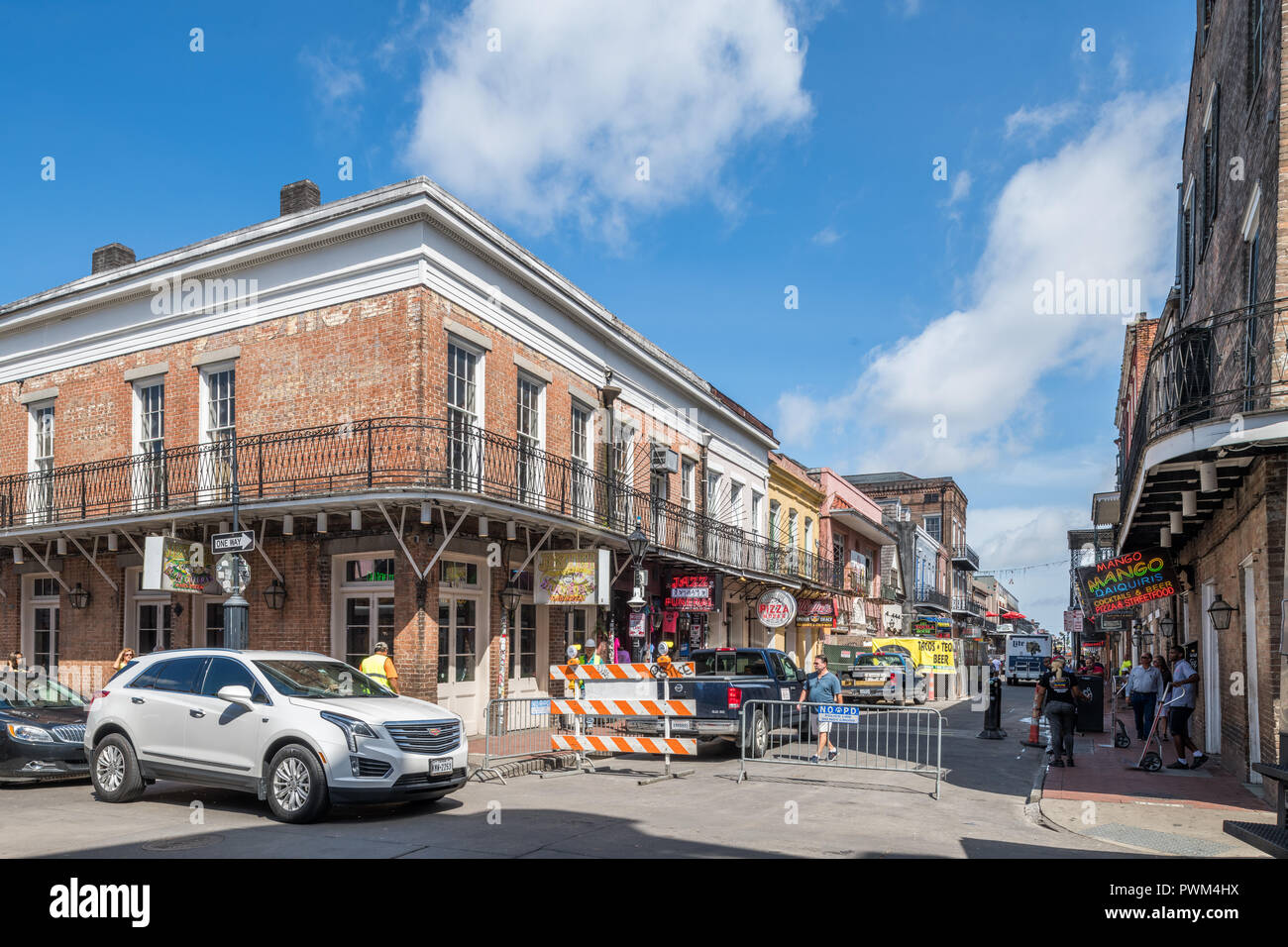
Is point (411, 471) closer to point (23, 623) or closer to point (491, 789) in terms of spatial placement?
point (491, 789)

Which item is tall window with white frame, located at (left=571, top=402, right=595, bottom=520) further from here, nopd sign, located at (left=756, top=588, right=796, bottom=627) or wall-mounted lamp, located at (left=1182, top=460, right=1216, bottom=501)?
wall-mounted lamp, located at (left=1182, top=460, right=1216, bottom=501)

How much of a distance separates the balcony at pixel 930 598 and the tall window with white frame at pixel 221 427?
140 ft

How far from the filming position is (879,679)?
28359 mm

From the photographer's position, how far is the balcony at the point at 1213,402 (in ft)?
33.4

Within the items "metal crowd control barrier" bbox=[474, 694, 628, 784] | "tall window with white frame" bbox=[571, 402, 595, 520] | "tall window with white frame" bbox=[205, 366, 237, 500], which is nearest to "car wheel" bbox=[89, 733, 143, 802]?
"metal crowd control barrier" bbox=[474, 694, 628, 784]

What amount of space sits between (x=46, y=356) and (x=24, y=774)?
37.8 feet

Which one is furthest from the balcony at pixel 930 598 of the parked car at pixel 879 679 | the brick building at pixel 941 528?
the parked car at pixel 879 679

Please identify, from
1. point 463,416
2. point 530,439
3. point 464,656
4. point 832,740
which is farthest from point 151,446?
point 832,740

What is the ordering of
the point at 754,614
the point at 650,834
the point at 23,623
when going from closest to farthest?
the point at 650,834 → the point at 23,623 → the point at 754,614

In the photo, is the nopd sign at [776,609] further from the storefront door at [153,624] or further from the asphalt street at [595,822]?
the storefront door at [153,624]

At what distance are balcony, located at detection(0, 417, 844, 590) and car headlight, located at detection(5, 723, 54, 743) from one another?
14.7 ft

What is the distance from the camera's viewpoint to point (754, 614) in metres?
30.0

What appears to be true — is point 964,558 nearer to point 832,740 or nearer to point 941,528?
point 941,528
